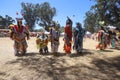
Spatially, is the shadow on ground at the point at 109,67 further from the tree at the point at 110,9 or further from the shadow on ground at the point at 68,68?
the tree at the point at 110,9

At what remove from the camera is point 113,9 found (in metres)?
13.2

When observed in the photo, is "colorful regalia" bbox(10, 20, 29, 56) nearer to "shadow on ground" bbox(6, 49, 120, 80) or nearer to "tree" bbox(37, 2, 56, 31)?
"shadow on ground" bbox(6, 49, 120, 80)

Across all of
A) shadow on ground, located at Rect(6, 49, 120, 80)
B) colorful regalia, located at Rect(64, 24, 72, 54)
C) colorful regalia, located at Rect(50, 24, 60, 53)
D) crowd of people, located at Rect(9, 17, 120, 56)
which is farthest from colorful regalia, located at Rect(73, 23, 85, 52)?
shadow on ground, located at Rect(6, 49, 120, 80)

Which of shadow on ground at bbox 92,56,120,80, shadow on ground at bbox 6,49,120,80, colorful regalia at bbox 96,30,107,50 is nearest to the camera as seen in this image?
shadow on ground at bbox 6,49,120,80

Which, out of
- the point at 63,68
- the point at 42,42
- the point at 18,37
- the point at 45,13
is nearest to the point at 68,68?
the point at 63,68

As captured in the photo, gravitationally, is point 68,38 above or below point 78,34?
below

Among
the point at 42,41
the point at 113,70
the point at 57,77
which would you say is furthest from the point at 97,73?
the point at 42,41

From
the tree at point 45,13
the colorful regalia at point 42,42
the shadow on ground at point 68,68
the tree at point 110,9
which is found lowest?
the shadow on ground at point 68,68

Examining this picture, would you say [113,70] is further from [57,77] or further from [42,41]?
[42,41]

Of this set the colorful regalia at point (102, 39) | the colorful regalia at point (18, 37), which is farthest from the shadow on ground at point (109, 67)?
the colorful regalia at point (18, 37)

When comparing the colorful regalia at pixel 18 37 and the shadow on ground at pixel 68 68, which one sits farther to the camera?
the colorful regalia at pixel 18 37

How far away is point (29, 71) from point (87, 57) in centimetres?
306

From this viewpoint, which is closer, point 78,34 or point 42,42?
point 78,34

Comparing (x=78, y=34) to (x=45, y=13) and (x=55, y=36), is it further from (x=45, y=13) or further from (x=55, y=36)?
(x=45, y=13)
